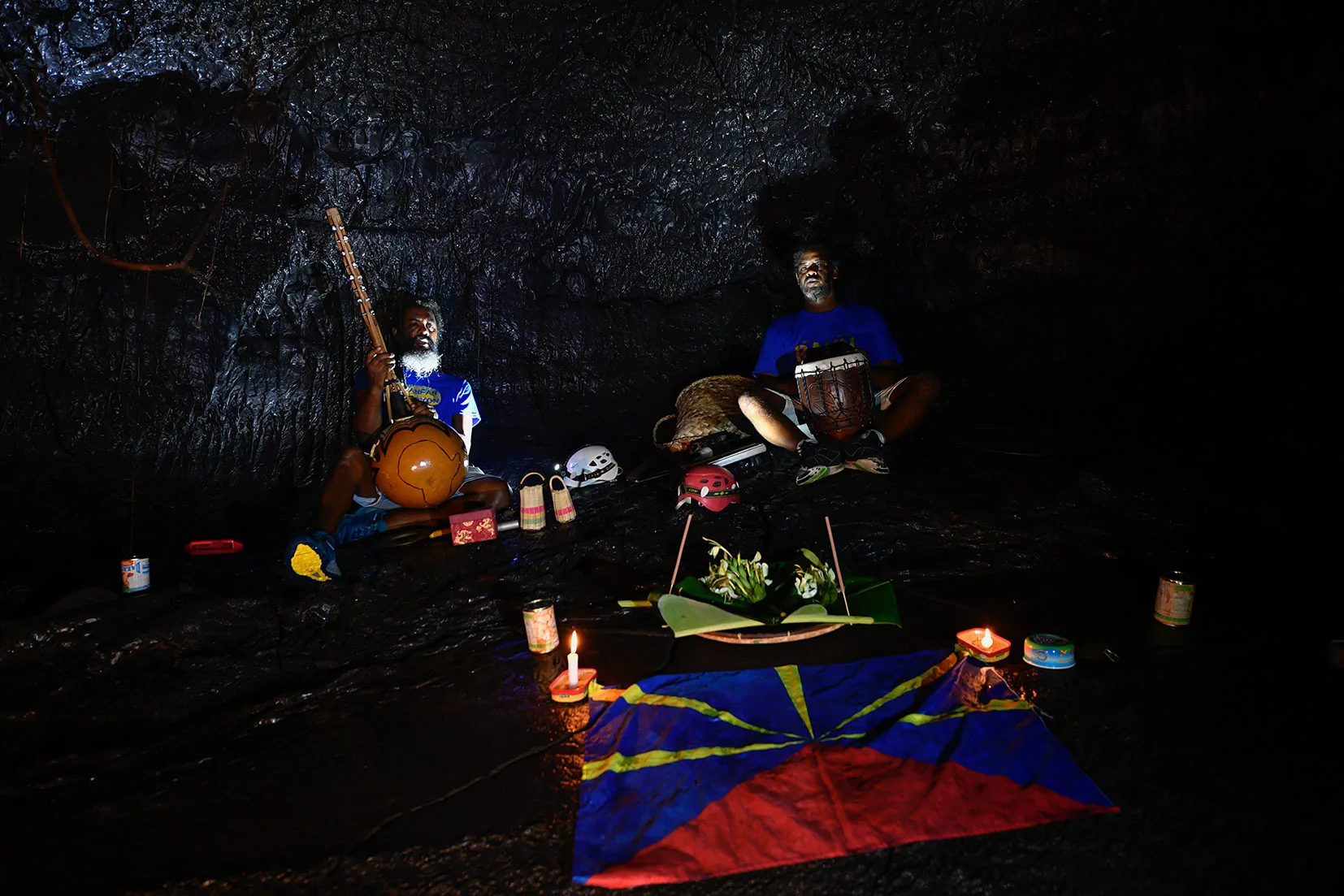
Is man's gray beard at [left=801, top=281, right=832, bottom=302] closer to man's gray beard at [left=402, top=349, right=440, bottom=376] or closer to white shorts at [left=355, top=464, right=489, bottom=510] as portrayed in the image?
man's gray beard at [left=402, top=349, right=440, bottom=376]

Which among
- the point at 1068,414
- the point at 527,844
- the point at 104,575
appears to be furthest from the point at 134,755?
the point at 1068,414

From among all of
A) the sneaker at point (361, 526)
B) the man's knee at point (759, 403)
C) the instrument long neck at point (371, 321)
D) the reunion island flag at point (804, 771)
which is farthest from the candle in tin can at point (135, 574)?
the man's knee at point (759, 403)

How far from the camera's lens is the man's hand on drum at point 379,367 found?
537 centimetres

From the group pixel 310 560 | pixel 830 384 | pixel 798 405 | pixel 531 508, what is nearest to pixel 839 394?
pixel 830 384

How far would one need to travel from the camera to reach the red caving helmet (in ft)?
18.1

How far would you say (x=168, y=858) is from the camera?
8.28 feet

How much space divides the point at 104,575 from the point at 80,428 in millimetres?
2801

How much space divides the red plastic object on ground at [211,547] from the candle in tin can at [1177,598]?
587 cm

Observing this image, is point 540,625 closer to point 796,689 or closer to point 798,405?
point 796,689

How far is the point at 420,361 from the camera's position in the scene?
20.0 ft

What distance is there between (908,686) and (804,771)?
2.51 ft

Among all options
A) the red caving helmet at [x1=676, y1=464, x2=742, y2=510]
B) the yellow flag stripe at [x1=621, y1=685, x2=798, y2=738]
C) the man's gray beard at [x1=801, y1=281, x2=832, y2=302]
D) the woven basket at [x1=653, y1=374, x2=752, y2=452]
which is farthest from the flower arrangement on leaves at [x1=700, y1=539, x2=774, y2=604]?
the man's gray beard at [x1=801, y1=281, x2=832, y2=302]

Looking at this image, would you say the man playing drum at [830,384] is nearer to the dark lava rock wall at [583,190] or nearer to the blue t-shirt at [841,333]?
the blue t-shirt at [841,333]

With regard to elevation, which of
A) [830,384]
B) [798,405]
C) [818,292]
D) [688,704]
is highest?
[818,292]
